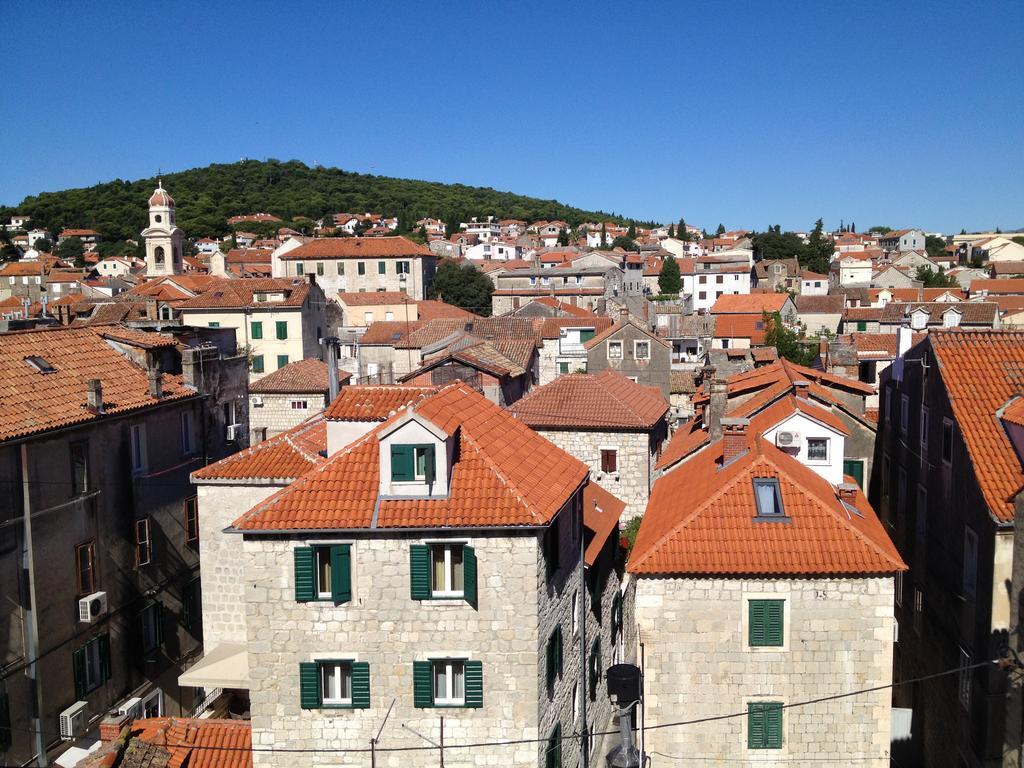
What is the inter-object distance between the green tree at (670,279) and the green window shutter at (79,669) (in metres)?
87.9

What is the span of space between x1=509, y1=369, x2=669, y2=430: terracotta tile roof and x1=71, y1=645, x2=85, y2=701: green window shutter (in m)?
15.1

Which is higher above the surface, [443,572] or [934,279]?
[934,279]

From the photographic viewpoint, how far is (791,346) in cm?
5884

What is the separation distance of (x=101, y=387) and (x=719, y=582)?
48.9ft

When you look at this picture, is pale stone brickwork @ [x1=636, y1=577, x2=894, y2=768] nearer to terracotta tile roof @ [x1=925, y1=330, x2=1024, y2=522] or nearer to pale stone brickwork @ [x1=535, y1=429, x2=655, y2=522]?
terracotta tile roof @ [x1=925, y1=330, x2=1024, y2=522]

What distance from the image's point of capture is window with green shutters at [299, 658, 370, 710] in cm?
1459

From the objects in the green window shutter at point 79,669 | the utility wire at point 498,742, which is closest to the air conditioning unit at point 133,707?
the green window shutter at point 79,669

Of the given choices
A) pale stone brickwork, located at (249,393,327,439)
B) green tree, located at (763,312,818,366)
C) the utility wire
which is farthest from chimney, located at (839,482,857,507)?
green tree, located at (763,312,818,366)

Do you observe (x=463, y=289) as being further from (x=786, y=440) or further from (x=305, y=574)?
(x=305, y=574)

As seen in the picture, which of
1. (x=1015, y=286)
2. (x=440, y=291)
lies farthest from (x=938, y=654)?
(x=1015, y=286)

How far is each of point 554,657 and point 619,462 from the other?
48.2 feet

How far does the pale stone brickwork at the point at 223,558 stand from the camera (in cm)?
1967

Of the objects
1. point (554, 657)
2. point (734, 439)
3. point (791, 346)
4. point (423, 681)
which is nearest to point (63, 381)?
point (423, 681)

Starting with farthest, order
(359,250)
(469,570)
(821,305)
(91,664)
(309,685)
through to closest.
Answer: (359,250), (821,305), (91,664), (309,685), (469,570)
